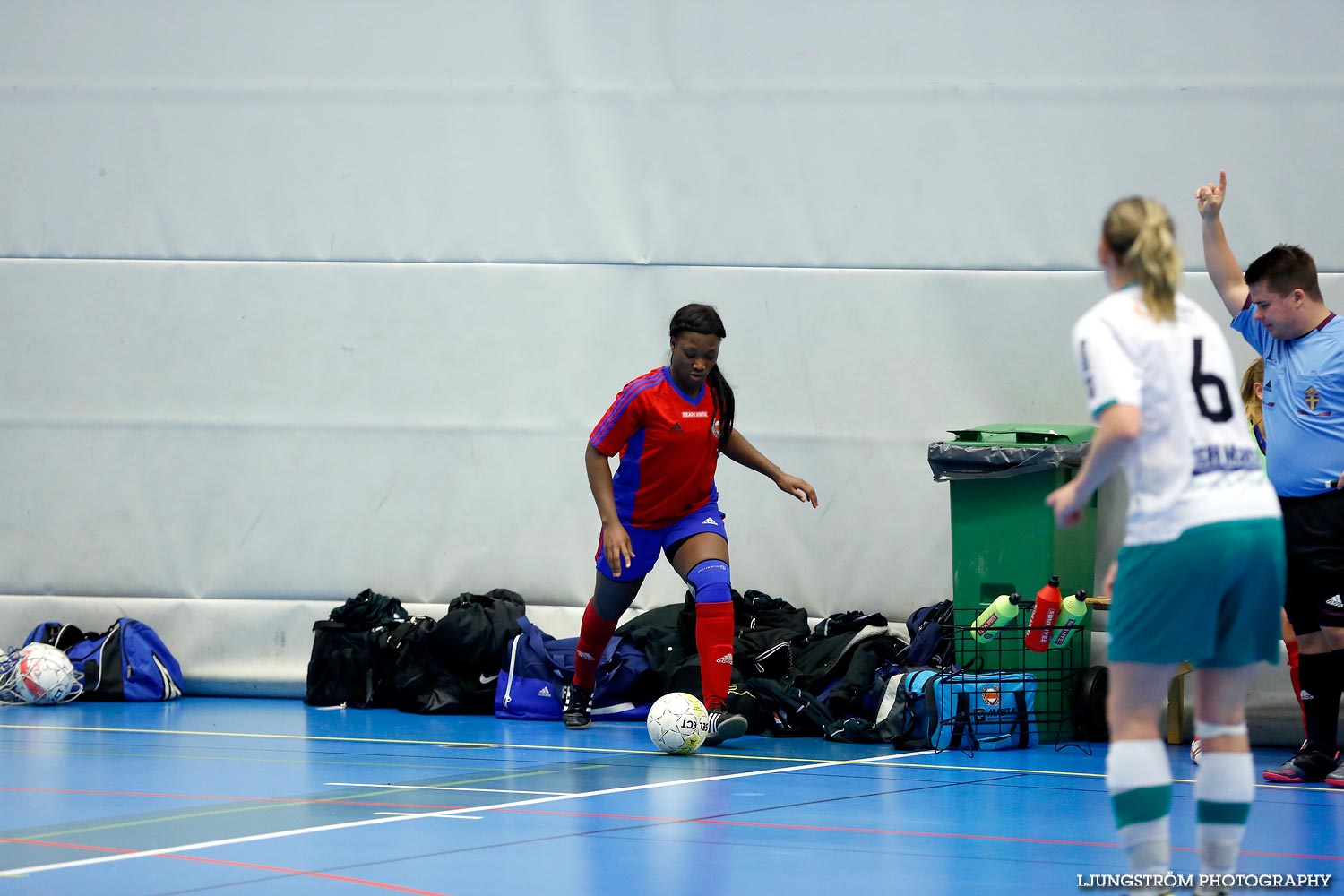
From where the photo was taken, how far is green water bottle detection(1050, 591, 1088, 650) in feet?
24.6

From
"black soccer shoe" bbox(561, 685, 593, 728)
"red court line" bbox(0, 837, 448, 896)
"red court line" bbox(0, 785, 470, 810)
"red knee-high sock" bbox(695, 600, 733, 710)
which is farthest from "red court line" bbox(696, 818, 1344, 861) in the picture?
"black soccer shoe" bbox(561, 685, 593, 728)

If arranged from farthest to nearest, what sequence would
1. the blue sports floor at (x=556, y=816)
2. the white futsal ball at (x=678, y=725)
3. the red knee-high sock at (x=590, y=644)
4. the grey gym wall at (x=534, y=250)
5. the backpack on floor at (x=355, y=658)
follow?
the backpack on floor at (x=355, y=658), the grey gym wall at (x=534, y=250), the red knee-high sock at (x=590, y=644), the white futsal ball at (x=678, y=725), the blue sports floor at (x=556, y=816)

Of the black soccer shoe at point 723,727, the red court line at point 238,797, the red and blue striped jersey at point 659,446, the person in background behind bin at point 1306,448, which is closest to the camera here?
the red court line at point 238,797

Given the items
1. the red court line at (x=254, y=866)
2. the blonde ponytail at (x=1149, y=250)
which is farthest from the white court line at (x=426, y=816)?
the blonde ponytail at (x=1149, y=250)

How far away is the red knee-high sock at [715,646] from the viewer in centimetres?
738

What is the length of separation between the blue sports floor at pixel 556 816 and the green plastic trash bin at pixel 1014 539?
59 centimetres

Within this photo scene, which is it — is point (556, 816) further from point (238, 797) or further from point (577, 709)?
point (577, 709)

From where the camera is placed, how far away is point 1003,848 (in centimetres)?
491

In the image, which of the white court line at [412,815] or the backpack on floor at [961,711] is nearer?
the white court line at [412,815]

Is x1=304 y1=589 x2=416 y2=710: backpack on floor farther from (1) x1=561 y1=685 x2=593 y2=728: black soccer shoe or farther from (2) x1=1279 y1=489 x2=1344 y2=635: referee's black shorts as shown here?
(2) x1=1279 y1=489 x2=1344 y2=635: referee's black shorts

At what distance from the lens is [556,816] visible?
5.48 metres

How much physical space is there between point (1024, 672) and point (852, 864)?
321 centimetres

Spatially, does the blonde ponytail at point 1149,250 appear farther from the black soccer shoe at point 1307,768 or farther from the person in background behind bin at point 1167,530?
the black soccer shoe at point 1307,768

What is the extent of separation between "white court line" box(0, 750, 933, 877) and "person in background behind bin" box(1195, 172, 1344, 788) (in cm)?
174
